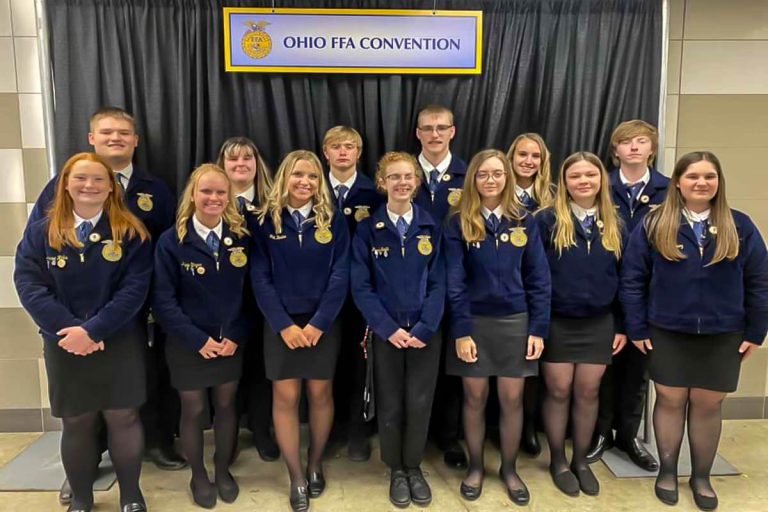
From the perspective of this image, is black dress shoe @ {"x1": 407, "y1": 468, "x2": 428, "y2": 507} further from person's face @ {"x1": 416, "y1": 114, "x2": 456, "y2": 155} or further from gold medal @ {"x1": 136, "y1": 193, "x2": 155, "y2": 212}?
gold medal @ {"x1": 136, "y1": 193, "x2": 155, "y2": 212}

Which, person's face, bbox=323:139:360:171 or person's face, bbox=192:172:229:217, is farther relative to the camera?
person's face, bbox=323:139:360:171

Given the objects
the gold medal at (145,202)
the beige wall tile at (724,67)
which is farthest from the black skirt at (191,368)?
the beige wall tile at (724,67)

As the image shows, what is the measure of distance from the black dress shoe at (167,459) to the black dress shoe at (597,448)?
6.58ft

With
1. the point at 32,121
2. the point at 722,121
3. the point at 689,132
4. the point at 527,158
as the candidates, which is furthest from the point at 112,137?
the point at 722,121

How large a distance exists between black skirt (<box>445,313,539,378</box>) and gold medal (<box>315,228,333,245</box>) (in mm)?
697

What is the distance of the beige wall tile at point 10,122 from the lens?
3225mm

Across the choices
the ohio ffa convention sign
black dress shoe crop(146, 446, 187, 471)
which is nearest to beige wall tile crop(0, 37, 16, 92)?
the ohio ffa convention sign

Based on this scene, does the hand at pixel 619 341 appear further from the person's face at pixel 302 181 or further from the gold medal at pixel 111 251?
the gold medal at pixel 111 251

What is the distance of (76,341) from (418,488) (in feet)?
5.00

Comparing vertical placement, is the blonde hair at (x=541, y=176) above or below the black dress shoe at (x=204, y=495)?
above

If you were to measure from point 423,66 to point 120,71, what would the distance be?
1.50 m

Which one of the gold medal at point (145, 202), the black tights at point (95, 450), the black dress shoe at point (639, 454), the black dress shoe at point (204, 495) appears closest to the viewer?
the black tights at point (95, 450)

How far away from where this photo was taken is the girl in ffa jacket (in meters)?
2.52

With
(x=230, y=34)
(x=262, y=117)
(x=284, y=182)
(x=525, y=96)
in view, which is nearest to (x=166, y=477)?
(x=284, y=182)
